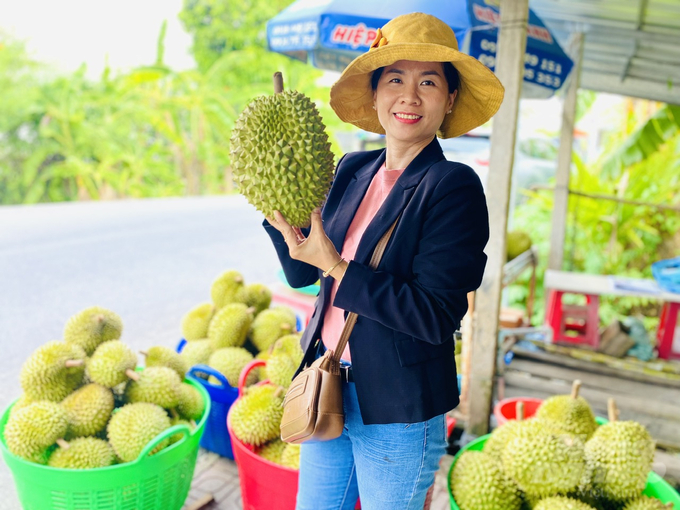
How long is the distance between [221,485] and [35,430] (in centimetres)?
90

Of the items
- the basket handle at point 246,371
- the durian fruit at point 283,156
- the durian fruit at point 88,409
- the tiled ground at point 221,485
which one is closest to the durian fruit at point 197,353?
the basket handle at point 246,371

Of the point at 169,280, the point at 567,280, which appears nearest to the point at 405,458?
the point at 567,280

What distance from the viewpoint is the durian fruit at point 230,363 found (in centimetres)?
248

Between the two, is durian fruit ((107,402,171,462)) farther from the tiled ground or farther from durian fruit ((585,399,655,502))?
durian fruit ((585,399,655,502))

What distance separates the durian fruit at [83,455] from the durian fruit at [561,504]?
1466 mm

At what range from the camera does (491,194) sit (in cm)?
232


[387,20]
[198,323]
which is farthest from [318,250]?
[387,20]

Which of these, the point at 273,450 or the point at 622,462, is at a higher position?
the point at 622,462

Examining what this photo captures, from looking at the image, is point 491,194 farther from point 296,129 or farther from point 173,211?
point 173,211

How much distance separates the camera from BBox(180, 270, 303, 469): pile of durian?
199 cm

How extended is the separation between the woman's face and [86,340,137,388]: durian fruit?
144 cm

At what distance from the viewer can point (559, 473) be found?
165 cm

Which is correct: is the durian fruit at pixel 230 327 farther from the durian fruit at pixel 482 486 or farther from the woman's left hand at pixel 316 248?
the woman's left hand at pixel 316 248

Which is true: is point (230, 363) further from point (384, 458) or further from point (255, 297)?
point (384, 458)
